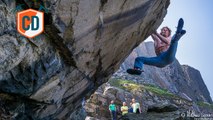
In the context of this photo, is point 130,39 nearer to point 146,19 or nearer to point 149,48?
point 146,19

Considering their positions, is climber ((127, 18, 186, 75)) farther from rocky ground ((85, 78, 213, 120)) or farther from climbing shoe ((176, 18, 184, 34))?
rocky ground ((85, 78, 213, 120))

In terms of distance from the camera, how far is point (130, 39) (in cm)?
1683

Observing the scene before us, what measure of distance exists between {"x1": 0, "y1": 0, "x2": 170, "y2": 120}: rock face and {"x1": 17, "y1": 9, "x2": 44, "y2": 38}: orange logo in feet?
0.74

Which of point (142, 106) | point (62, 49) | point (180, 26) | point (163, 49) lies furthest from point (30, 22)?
point (142, 106)

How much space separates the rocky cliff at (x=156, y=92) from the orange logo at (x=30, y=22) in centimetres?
1211

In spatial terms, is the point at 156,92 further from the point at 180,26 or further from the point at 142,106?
the point at 180,26

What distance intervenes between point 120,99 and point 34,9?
30.5 meters

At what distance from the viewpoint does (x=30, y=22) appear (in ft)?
31.9

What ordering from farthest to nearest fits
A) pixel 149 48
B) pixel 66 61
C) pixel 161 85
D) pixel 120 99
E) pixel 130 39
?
pixel 149 48, pixel 161 85, pixel 120 99, pixel 130 39, pixel 66 61

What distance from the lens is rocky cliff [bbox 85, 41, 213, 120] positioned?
888 inches

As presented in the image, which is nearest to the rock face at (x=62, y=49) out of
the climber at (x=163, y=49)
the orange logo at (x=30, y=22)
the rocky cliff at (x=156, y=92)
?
the orange logo at (x=30, y=22)

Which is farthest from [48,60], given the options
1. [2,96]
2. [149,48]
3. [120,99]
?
[149,48]

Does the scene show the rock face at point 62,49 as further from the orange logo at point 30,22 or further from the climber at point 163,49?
the climber at point 163,49

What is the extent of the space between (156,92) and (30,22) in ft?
158
